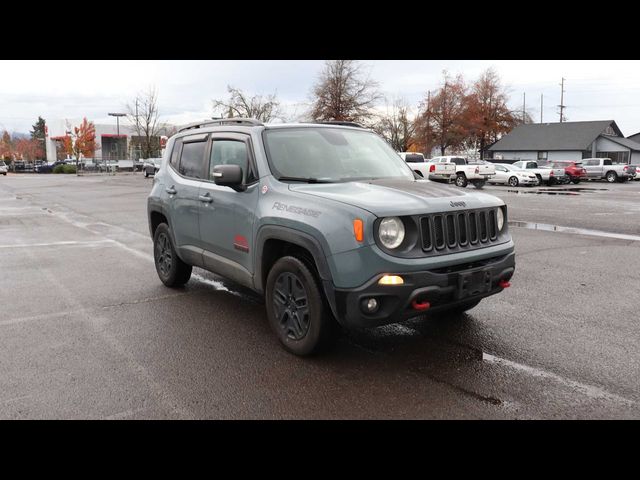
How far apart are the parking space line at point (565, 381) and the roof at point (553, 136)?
61865 mm

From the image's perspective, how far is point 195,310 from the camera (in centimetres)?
571

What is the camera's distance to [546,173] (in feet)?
112

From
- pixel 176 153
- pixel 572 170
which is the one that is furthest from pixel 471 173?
pixel 176 153

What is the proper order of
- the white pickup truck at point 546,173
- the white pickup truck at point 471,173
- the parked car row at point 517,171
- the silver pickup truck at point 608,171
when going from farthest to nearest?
the silver pickup truck at point 608,171 → the white pickup truck at point 546,173 → the parked car row at point 517,171 → the white pickup truck at point 471,173

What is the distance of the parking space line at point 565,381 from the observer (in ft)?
11.7

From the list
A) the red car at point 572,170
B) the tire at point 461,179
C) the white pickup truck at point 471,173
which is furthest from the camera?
the red car at point 572,170

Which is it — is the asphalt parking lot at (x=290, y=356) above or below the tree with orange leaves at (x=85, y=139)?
below

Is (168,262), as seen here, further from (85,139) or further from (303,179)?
(85,139)

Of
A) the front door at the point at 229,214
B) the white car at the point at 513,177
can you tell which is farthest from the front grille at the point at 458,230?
the white car at the point at 513,177

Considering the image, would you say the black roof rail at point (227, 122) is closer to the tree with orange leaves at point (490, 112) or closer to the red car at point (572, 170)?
the red car at point (572, 170)

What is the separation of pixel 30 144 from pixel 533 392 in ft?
407

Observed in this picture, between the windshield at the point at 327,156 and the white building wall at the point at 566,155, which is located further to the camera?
the white building wall at the point at 566,155

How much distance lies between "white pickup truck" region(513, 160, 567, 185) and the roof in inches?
1090

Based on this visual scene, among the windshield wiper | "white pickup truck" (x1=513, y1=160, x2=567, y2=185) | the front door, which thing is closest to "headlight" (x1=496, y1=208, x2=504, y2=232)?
the windshield wiper
